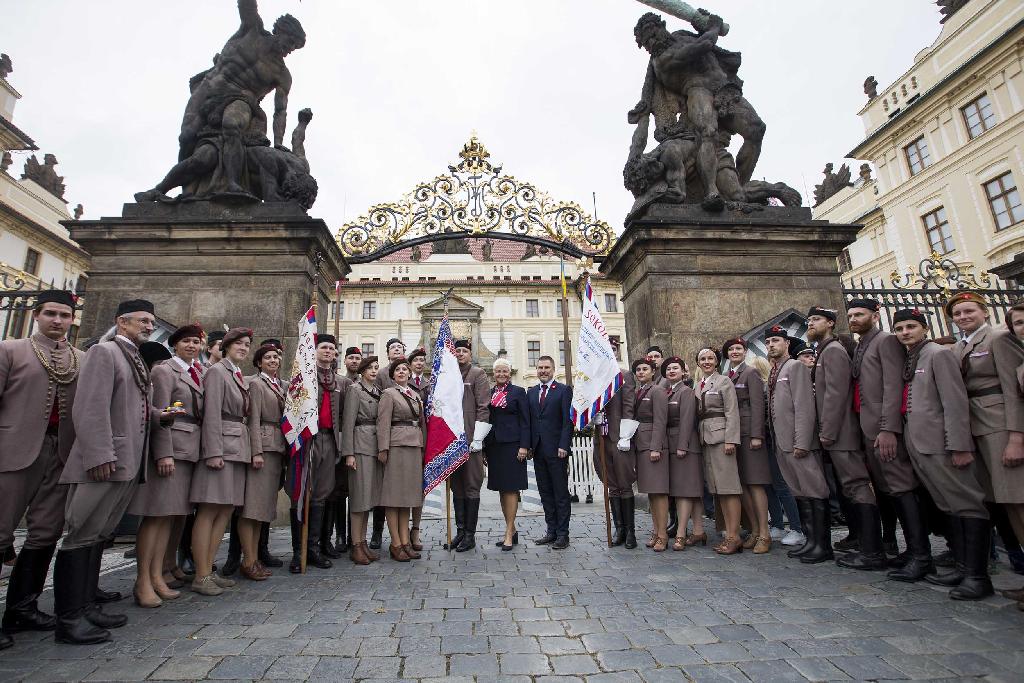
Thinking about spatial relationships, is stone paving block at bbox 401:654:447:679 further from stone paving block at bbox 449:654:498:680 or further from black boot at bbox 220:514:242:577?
black boot at bbox 220:514:242:577

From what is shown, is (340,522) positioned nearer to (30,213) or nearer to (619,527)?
(619,527)

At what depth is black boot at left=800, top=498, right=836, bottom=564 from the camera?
4695 millimetres

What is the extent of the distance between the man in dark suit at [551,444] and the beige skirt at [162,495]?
3.41m

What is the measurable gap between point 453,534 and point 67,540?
4.23 metres

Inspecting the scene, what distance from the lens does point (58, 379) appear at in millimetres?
3508

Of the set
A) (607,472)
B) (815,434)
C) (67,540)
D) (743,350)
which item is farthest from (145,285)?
(815,434)

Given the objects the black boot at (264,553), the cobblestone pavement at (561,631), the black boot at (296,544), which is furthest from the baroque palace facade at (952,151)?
the black boot at (264,553)

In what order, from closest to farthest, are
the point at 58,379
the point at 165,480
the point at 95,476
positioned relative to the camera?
the point at 95,476
the point at 58,379
the point at 165,480

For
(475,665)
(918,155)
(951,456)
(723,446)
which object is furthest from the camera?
(918,155)

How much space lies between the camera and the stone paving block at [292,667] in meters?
2.51

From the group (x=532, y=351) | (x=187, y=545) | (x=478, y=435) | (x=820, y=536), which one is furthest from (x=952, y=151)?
(x=187, y=545)

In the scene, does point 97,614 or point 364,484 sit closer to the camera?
point 97,614

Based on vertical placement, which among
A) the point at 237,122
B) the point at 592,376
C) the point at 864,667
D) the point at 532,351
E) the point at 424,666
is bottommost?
the point at 864,667

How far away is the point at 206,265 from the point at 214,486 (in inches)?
169
